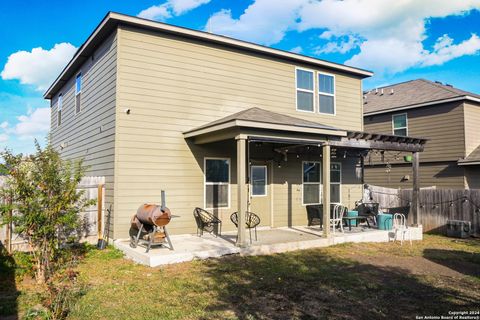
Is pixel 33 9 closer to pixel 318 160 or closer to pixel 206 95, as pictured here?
pixel 206 95

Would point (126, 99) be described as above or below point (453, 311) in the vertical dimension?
above

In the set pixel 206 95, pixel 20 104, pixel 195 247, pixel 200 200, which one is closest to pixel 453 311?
pixel 195 247

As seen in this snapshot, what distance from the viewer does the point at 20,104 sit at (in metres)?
24.8

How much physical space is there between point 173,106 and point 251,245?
13.2ft

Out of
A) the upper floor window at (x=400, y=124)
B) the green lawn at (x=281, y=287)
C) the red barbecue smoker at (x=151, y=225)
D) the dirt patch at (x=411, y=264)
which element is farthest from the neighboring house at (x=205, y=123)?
the upper floor window at (x=400, y=124)

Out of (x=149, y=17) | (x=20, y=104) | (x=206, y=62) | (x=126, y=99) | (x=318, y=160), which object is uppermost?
(x=20, y=104)

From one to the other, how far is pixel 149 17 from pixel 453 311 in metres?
8.55

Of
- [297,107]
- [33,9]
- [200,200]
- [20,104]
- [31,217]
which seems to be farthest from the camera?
[20,104]

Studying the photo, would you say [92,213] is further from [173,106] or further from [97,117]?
[173,106]

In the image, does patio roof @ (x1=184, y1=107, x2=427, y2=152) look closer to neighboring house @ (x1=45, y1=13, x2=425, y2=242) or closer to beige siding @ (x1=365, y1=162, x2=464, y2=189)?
neighboring house @ (x1=45, y1=13, x2=425, y2=242)

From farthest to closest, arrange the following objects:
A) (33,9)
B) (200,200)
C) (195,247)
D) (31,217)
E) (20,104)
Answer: (20,104), (33,9), (200,200), (195,247), (31,217)

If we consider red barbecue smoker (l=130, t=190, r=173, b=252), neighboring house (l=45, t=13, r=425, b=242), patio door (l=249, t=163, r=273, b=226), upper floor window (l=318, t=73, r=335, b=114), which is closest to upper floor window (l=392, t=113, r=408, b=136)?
neighboring house (l=45, t=13, r=425, b=242)

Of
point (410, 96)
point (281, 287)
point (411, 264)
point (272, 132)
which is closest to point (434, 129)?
A: point (410, 96)

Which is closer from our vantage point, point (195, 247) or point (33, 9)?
point (195, 247)
